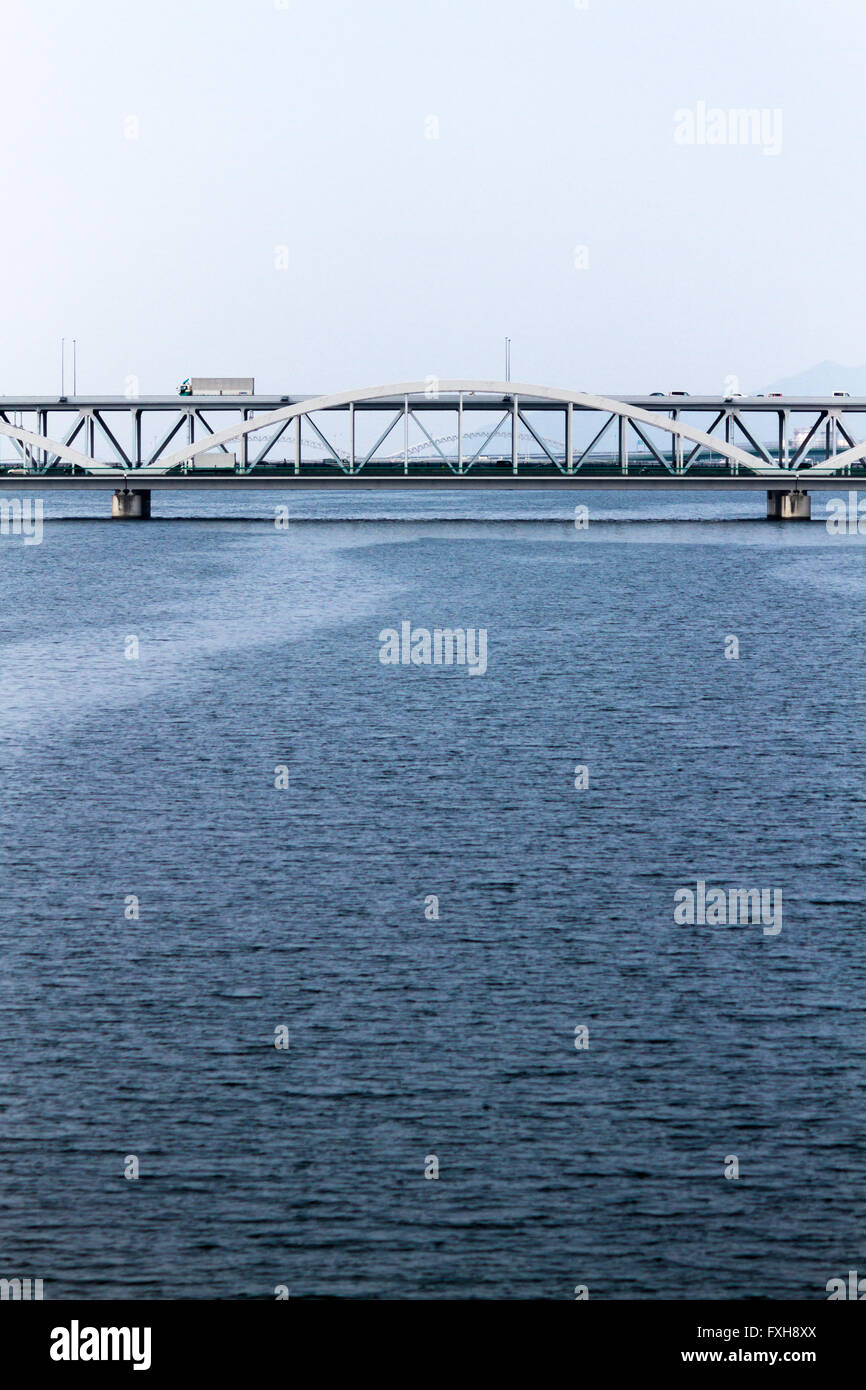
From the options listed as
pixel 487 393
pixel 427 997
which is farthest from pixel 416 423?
pixel 427 997

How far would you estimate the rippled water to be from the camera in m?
17.6

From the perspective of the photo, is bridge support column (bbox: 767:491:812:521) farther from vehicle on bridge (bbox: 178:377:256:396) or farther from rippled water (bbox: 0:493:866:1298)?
rippled water (bbox: 0:493:866:1298)

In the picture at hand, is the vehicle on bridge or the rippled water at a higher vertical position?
the vehicle on bridge

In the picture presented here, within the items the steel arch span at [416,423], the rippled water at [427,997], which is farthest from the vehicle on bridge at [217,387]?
the rippled water at [427,997]

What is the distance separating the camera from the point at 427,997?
24500 millimetres

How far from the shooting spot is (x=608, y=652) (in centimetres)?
7325

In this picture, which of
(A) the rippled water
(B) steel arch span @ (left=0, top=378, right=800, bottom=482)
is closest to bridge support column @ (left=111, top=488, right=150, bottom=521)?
(B) steel arch span @ (left=0, top=378, right=800, bottom=482)

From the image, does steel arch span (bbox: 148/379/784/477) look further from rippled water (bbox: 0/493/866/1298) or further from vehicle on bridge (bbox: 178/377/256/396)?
rippled water (bbox: 0/493/866/1298)

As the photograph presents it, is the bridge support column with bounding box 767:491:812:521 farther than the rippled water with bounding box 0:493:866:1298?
Yes

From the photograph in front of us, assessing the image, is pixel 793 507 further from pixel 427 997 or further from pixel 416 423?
pixel 427 997

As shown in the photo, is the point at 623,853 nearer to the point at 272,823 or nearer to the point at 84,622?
the point at 272,823
